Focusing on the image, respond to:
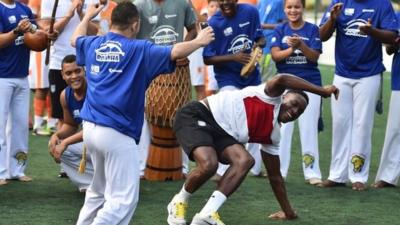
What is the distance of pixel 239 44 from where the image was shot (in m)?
10.8

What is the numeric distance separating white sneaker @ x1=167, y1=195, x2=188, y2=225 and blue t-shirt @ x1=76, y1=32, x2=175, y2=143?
111cm

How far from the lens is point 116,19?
7668 millimetres

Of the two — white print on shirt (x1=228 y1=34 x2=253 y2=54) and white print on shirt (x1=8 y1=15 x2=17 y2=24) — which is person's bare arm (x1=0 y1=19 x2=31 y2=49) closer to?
white print on shirt (x1=8 y1=15 x2=17 y2=24)

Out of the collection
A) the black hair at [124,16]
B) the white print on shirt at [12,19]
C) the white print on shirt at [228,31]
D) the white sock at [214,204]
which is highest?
the black hair at [124,16]

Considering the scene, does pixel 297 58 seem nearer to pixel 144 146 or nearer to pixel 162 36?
pixel 162 36

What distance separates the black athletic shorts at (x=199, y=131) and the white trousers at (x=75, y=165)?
54.7 inches

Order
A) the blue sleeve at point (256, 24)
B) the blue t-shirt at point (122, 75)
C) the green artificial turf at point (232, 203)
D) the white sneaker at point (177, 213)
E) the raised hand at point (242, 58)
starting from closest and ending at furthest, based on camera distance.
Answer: the blue t-shirt at point (122, 75)
the white sneaker at point (177, 213)
the green artificial turf at point (232, 203)
the raised hand at point (242, 58)
the blue sleeve at point (256, 24)

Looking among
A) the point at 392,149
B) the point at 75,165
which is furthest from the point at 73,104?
the point at 392,149

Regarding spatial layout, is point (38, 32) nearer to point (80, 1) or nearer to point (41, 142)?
point (80, 1)

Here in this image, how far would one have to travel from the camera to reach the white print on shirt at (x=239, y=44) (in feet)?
35.3

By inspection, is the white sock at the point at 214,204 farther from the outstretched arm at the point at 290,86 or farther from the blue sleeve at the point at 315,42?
the blue sleeve at the point at 315,42

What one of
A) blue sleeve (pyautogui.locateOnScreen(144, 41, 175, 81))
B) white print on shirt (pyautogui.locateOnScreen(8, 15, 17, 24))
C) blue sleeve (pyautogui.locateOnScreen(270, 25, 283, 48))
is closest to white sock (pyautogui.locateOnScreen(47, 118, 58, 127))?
white print on shirt (pyautogui.locateOnScreen(8, 15, 17, 24))

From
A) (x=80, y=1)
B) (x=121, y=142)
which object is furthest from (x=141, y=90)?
(x=80, y=1)

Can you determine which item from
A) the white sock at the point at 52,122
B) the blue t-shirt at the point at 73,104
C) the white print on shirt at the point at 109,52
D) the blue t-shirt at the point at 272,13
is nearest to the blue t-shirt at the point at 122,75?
the white print on shirt at the point at 109,52
